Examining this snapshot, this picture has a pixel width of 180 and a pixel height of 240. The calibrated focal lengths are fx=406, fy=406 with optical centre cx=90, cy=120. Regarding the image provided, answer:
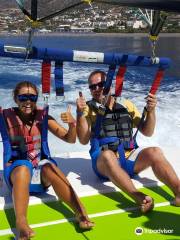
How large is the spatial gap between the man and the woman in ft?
0.97

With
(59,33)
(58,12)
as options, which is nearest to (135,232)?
(58,12)

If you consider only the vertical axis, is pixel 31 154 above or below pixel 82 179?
above

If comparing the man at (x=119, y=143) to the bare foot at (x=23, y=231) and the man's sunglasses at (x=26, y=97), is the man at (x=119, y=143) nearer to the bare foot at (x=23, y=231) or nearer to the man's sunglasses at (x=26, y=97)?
the man's sunglasses at (x=26, y=97)

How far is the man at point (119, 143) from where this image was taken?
3.06 meters

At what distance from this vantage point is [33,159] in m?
3.16

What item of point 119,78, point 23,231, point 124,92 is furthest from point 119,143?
point 124,92

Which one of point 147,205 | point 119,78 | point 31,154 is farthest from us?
point 119,78

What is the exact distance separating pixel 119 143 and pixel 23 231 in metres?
1.21

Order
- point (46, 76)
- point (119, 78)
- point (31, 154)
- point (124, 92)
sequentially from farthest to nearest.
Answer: point (124, 92) → point (119, 78) → point (46, 76) → point (31, 154)

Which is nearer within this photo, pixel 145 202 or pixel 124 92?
pixel 145 202

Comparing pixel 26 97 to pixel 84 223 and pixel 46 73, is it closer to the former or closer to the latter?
pixel 46 73

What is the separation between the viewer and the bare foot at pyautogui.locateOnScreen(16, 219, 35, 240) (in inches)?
101

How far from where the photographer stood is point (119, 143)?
3447mm
